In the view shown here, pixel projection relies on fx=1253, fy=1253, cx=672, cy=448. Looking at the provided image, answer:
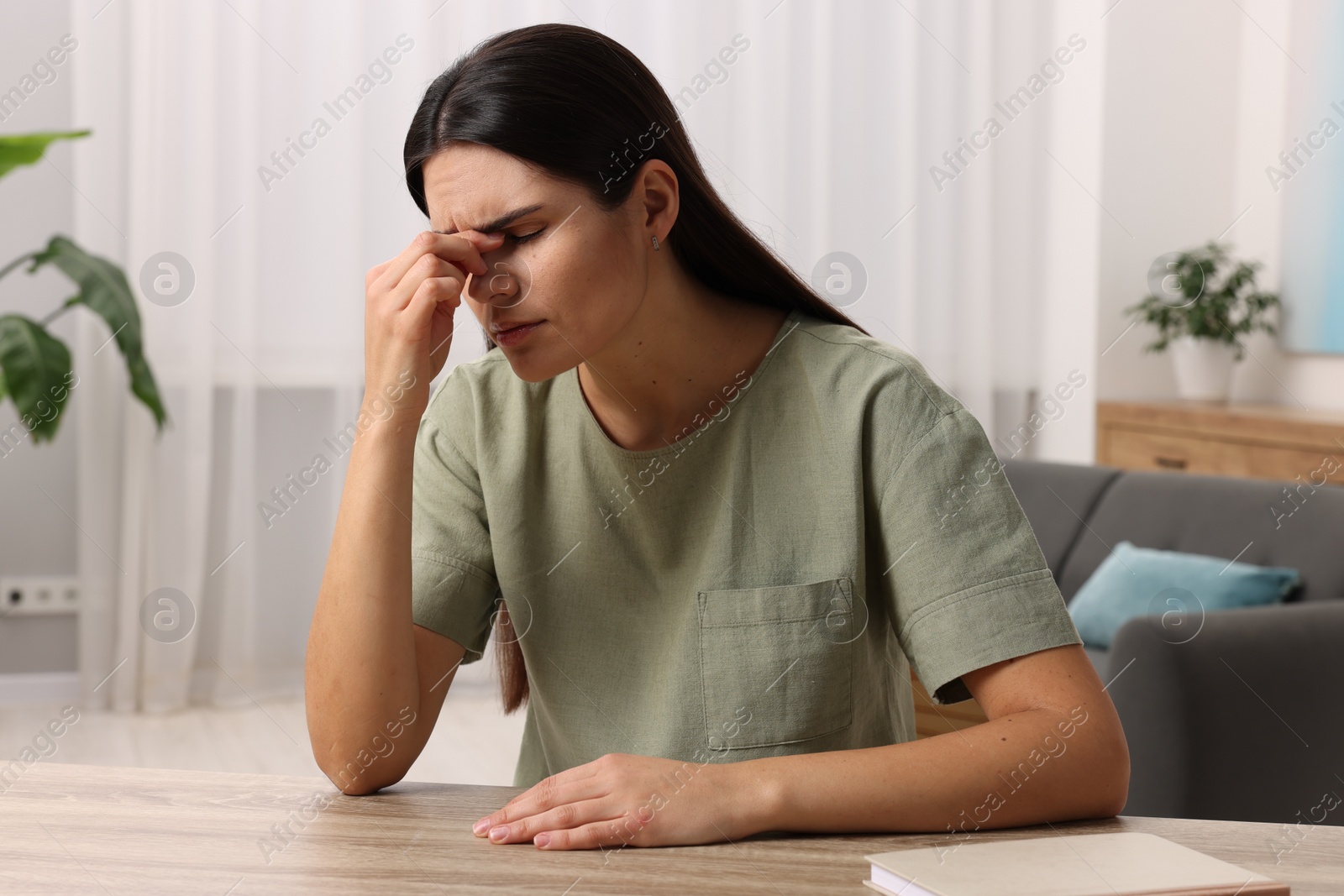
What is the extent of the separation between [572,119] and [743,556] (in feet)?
1.36

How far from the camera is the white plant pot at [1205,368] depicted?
4152mm

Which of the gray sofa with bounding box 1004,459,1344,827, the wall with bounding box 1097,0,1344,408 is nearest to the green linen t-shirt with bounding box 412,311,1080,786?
the gray sofa with bounding box 1004,459,1344,827

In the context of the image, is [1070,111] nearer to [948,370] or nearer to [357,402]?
[948,370]

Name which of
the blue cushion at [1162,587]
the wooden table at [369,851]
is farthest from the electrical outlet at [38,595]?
the wooden table at [369,851]

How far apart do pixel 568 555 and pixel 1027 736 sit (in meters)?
0.47

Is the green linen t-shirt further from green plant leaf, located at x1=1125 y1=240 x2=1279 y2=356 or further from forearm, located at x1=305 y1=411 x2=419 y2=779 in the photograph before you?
green plant leaf, located at x1=1125 y1=240 x2=1279 y2=356

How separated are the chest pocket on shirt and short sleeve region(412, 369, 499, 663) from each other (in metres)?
0.25

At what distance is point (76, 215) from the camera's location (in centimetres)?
369

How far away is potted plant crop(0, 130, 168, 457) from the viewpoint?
3227 mm

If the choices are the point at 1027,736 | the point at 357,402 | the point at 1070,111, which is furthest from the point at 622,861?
the point at 1070,111

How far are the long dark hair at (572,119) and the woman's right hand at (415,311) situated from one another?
9cm

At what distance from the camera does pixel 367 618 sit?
3.63ft

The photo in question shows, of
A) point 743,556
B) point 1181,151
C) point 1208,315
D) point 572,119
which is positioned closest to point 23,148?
point 572,119

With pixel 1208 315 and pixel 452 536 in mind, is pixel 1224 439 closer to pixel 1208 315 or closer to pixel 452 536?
pixel 1208 315
